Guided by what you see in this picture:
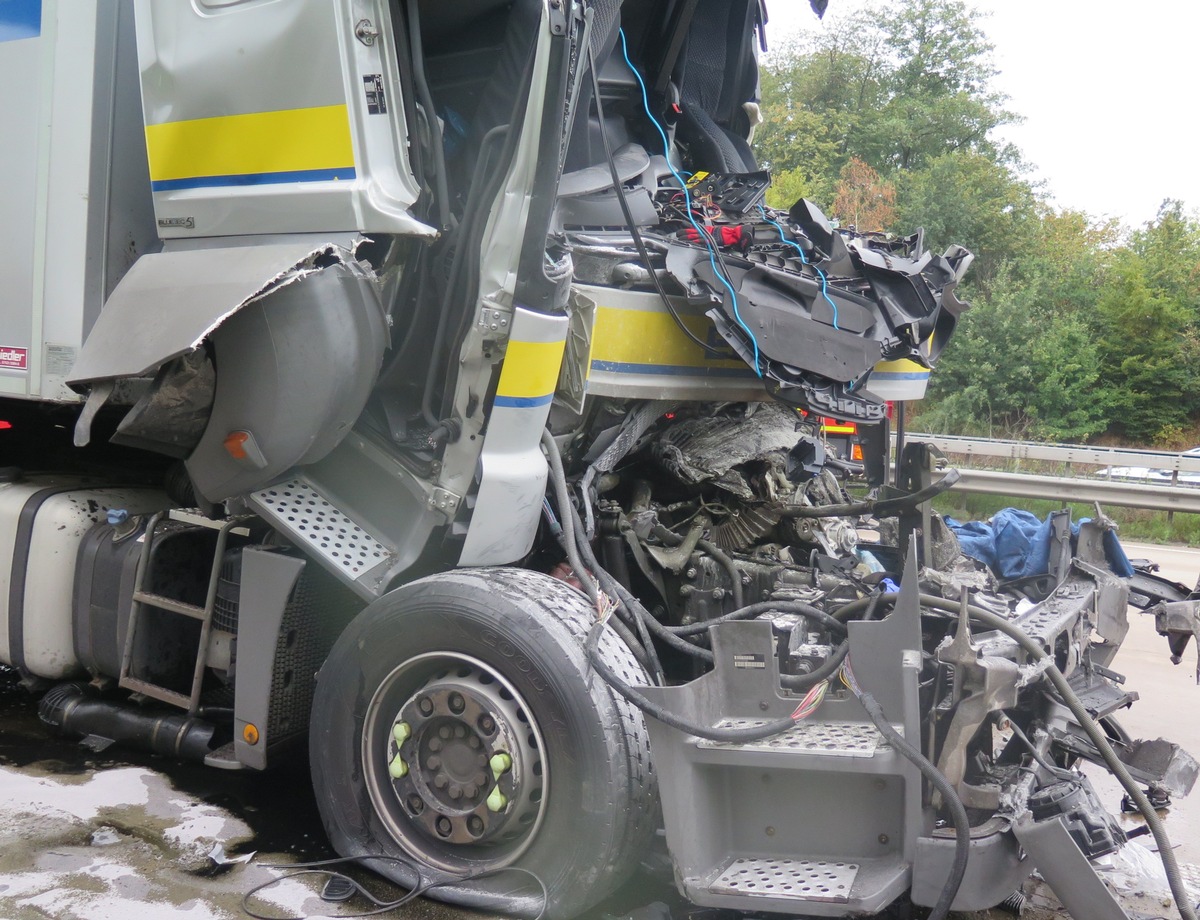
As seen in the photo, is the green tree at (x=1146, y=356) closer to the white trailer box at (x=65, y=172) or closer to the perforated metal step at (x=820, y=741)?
the perforated metal step at (x=820, y=741)

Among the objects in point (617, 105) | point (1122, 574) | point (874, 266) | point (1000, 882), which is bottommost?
point (1000, 882)

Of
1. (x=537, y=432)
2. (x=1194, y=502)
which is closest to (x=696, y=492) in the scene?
(x=537, y=432)

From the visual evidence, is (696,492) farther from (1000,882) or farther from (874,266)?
(1000,882)

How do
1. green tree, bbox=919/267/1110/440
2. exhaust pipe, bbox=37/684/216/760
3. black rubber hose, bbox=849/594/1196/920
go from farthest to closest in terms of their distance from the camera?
1. green tree, bbox=919/267/1110/440
2. exhaust pipe, bbox=37/684/216/760
3. black rubber hose, bbox=849/594/1196/920

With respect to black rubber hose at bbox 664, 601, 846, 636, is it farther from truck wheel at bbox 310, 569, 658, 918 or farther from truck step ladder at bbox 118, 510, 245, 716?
truck step ladder at bbox 118, 510, 245, 716

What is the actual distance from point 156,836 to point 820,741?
2220mm

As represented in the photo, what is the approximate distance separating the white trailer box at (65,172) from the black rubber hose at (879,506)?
8.30 ft

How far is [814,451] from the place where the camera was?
4.21 meters

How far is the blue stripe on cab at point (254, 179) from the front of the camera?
115 inches

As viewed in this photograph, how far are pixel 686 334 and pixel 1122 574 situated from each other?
186cm

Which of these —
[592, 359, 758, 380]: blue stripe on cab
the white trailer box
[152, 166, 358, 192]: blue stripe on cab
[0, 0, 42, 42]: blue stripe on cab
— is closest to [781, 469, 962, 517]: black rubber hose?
[592, 359, 758, 380]: blue stripe on cab

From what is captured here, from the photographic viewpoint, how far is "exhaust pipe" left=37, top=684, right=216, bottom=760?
382cm

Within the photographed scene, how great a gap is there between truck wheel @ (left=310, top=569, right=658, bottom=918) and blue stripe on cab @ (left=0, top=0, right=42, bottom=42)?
7.91ft

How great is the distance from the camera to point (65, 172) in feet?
11.8
